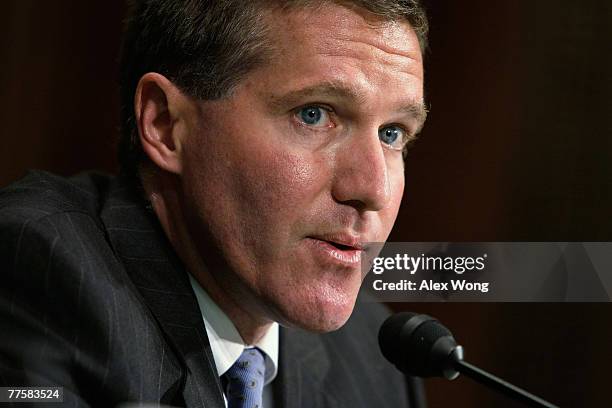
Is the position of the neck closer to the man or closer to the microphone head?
the man

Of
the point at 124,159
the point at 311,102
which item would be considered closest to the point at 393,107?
the point at 311,102

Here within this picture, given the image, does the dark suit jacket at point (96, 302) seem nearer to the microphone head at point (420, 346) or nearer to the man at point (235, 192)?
the man at point (235, 192)

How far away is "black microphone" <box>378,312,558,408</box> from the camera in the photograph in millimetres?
1316

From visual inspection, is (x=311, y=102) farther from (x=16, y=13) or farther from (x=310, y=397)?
(x=16, y=13)

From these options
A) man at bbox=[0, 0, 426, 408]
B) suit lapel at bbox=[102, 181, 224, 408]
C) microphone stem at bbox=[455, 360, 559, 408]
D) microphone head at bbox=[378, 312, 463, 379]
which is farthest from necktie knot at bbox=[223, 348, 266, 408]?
microphone stem at bbox=[455, 360, 559, 408]

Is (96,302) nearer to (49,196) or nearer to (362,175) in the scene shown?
(49,196)

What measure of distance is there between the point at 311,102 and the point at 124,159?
1.37 ft

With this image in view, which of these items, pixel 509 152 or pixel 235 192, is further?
pixel 509 152

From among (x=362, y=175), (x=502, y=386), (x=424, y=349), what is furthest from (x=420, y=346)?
(x=362, y=175)

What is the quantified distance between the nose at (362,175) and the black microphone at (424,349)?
0.19 m

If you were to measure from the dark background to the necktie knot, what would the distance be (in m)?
0.44

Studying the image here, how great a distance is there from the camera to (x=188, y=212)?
1.45 m

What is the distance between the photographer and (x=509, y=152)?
6.36 feet

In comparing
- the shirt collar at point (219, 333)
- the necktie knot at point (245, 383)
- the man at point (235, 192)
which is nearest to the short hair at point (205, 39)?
the man at point (235, 192)
